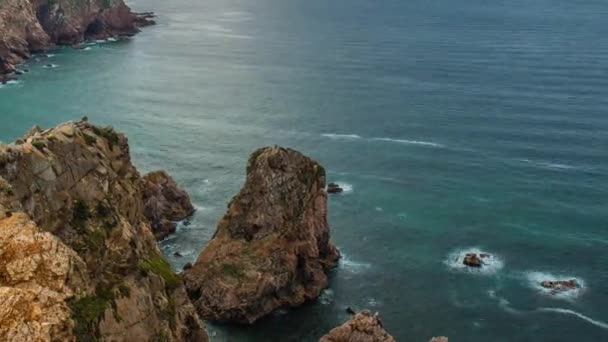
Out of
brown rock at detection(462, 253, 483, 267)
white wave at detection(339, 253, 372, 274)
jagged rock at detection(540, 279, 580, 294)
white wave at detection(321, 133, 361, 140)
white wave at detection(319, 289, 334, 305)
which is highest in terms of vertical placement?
white wave at detection(321, 133, 361, 140)

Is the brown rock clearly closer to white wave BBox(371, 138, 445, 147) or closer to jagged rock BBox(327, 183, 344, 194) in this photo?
jagged rock BBox(327, 183, 344, 194)

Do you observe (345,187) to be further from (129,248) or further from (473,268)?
(129,248)

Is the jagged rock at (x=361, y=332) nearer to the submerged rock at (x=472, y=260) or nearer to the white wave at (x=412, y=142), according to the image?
the submerged rock at (x=472, y=260)

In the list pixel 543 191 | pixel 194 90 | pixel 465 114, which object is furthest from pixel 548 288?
pixel 194 90

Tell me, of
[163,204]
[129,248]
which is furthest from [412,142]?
[129,248]

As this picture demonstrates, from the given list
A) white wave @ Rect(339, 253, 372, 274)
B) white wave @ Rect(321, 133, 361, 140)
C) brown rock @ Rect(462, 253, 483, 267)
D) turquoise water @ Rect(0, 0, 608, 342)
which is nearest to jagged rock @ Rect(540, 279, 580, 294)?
turquoise water @ Rect(0, 0, 608, 342)
